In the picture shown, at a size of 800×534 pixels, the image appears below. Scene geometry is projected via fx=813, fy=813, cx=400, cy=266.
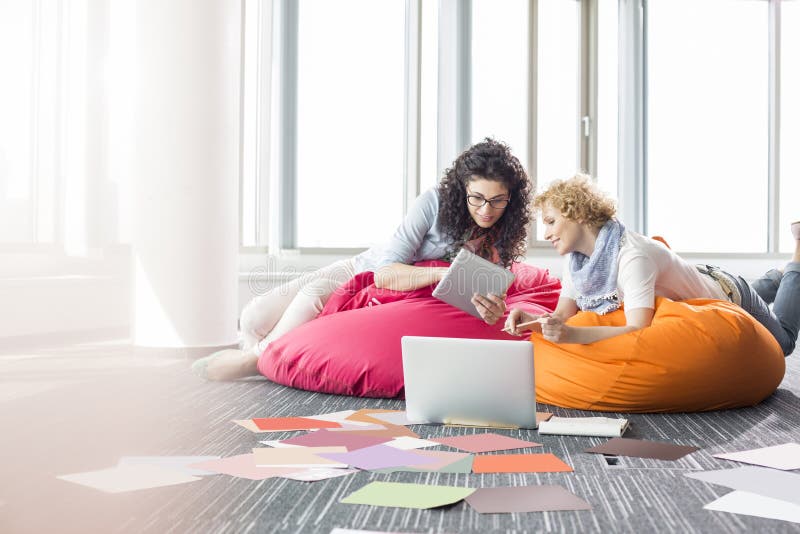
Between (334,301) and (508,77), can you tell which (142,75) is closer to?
(334,301)

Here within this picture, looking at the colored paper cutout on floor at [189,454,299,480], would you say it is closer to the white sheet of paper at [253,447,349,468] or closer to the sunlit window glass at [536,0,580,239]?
the white sheet of paper at [253,447,349,468]

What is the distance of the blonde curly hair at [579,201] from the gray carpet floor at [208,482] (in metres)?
0.75

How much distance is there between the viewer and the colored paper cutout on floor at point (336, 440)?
198 cm

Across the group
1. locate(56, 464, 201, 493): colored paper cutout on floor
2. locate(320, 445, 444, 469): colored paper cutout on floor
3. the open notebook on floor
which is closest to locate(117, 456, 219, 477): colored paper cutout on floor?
locate(56, 464, 201, 493): colored paper cutout on floor

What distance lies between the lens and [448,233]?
3043 mm

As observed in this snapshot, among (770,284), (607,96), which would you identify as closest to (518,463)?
(770,284)

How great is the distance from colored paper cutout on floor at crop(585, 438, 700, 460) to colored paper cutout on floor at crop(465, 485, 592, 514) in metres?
0.36

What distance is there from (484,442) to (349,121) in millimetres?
3440

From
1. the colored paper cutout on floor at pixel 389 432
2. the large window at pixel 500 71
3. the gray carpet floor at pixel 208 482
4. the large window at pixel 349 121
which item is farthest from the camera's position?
the large window at pixel 500 71

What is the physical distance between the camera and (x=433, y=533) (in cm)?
139

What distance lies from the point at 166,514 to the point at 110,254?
19.5 inches

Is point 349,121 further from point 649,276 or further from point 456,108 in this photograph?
point 649,276

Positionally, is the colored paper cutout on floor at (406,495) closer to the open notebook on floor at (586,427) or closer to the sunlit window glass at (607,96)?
the open notebook on floor at (586,427)

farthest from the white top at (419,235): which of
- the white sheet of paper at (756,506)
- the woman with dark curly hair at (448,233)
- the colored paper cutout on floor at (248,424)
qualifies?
the white sheet of paper at (756,506)
